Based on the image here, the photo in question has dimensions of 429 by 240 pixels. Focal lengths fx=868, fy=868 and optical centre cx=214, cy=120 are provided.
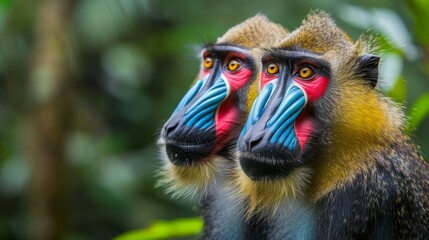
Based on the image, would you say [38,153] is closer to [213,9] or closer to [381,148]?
[213,9]

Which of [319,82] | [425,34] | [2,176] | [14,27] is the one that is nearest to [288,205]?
[319,82]

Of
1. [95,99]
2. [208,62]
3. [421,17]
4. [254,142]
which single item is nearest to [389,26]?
[421,17]

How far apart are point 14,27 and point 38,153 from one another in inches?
54.4

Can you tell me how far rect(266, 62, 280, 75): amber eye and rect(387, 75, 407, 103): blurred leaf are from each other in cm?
57

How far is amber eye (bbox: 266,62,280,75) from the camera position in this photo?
378 cm

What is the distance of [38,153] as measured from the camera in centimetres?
854

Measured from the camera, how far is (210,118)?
401 centimetres

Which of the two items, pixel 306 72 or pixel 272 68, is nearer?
pixel 306 72

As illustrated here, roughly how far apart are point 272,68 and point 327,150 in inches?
17.5

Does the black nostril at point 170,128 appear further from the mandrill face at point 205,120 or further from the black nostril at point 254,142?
the black nostril at point 254,142

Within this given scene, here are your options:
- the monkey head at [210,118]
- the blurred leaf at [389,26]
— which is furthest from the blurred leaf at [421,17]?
the monkey head at [210,118]

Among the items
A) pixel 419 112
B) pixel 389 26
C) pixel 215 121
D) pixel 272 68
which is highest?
pixel 272 68

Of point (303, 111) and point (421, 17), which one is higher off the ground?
point (421, 17)

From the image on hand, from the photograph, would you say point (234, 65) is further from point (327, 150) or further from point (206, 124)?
point (327, 150)
